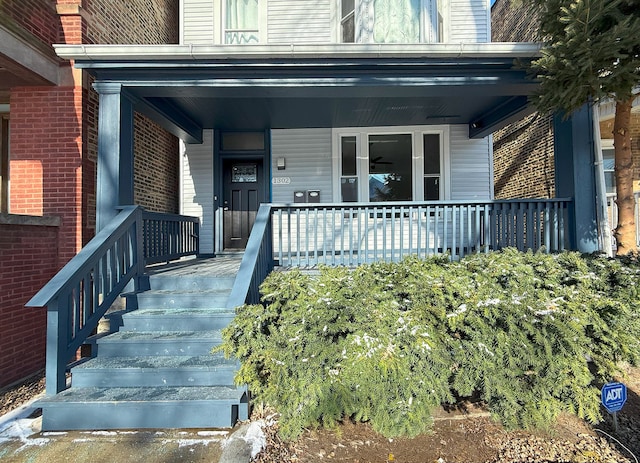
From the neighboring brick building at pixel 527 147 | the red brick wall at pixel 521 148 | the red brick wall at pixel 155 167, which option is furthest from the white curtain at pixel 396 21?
the red brick wall at pixel 155 167

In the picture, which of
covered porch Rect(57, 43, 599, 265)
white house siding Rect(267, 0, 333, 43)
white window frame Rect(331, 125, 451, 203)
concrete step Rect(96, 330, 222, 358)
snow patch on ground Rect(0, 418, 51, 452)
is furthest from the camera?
white window frame Rect(331, 125, 451, 203)

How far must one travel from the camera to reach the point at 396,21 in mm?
6719

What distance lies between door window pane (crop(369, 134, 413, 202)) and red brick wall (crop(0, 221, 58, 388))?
560 cm

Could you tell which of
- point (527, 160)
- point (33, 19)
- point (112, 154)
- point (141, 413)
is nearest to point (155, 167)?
point (112, 154)

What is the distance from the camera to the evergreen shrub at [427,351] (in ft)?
7.97

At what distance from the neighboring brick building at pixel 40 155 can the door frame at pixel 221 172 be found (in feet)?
7.46

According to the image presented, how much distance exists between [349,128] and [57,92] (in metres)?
5.00

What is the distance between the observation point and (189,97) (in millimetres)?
5352

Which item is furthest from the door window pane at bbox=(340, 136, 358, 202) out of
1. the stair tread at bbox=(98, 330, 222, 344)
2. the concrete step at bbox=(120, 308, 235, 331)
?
the stair tread at bbox=(98, 330, 222, 344)

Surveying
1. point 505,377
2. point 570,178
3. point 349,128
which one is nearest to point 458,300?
point 505,377

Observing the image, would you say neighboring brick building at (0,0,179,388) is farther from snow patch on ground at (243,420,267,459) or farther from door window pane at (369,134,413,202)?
door window pane at (369,134,413,202)

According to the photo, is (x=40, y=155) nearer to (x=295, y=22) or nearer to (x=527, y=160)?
(x=295, y=22)

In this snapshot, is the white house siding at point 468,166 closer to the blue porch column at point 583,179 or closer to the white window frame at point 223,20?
the blue porch column at point 583,179

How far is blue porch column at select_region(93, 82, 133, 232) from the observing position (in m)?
4.64
